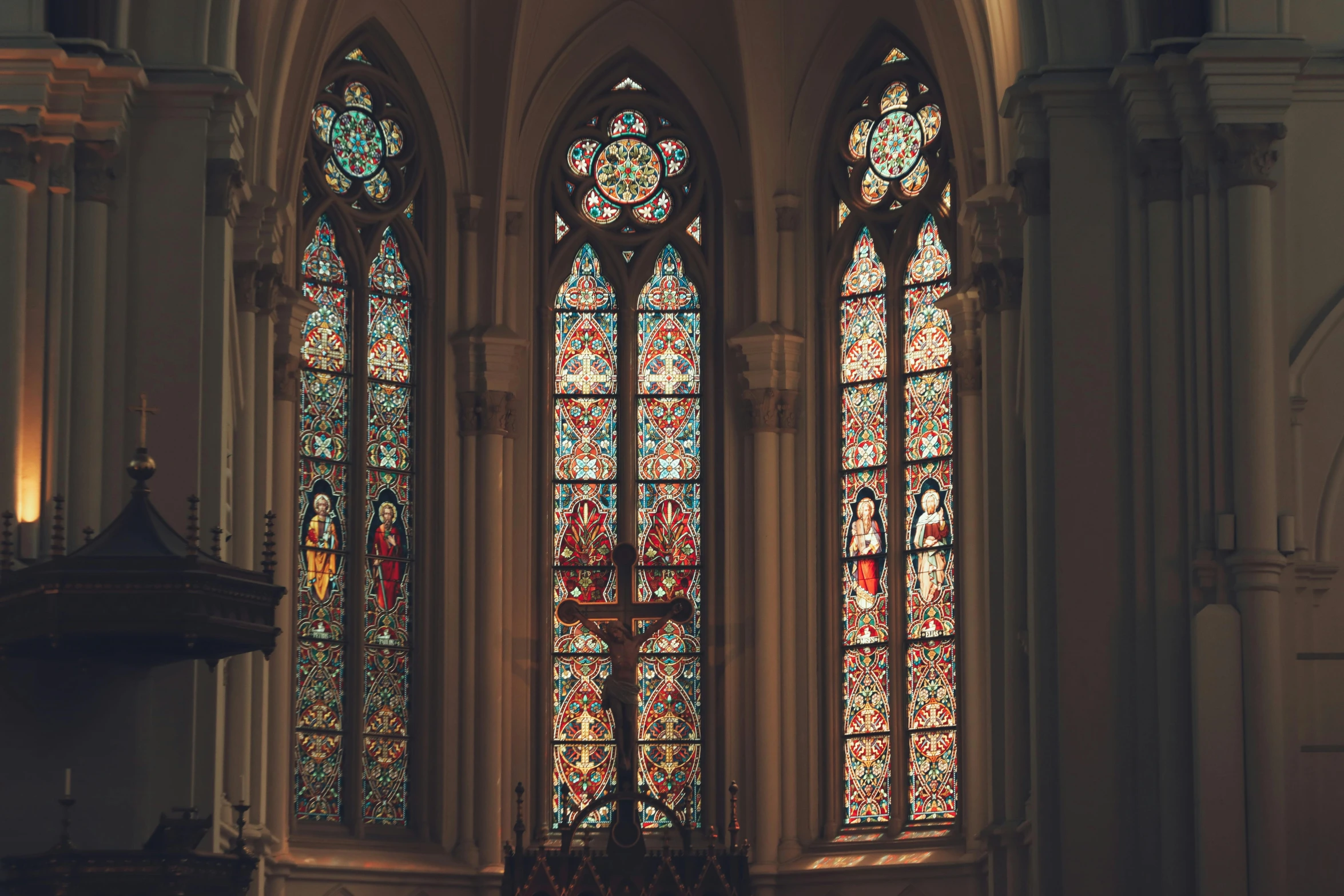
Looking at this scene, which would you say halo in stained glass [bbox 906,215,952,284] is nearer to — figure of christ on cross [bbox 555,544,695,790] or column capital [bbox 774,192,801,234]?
column capital [bbox 774,192,801,234]

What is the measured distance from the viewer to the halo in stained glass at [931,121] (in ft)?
78.3

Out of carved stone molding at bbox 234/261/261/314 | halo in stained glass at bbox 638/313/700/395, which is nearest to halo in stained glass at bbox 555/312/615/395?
halo in stained glass at bbox 638/313/700/395

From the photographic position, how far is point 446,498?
23859 mm

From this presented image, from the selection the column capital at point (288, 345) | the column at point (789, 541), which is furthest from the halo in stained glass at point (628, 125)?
the column capital at point (288, 345)

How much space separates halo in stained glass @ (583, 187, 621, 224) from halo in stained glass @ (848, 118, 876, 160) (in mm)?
2167

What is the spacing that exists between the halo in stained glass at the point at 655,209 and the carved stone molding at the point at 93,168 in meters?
8.18

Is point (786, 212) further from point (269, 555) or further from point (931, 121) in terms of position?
point (269, 555)

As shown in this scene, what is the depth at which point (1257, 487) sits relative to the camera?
17.2 m

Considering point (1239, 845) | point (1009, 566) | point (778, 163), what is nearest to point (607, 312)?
point (778, 163)

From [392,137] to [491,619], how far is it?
4.26 meters

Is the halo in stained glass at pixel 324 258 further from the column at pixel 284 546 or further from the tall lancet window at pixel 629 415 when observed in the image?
the tall lancet window at pixel 629 415

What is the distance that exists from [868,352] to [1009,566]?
4.73m

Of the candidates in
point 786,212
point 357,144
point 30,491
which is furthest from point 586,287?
point 30,491

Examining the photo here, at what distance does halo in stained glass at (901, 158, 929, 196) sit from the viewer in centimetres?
2388
